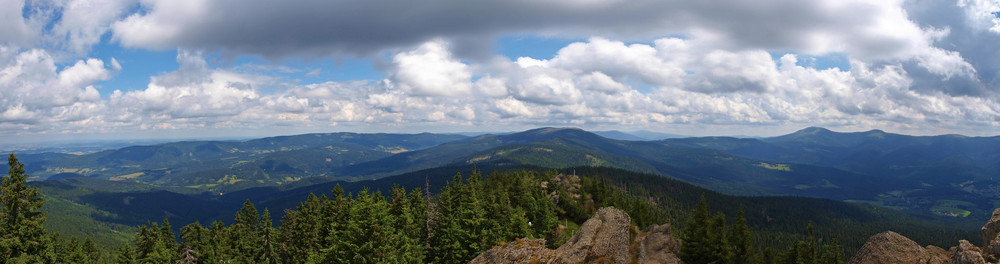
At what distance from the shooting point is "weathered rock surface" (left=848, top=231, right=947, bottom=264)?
29750mm

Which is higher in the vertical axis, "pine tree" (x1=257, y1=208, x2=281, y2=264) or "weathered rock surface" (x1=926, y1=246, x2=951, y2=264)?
"weathered rock surface" (x1=926, y1=246, x2=951, y2=264)

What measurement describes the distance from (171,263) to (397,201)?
33.5 m

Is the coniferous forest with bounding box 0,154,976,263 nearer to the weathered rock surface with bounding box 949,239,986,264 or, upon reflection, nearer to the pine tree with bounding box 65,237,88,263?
the pine tree with bounding box 65,237,88,263

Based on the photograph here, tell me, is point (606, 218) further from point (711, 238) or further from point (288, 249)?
point (288, 249)

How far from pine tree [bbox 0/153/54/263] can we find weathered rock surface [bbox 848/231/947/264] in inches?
2873

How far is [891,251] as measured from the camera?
101 feet

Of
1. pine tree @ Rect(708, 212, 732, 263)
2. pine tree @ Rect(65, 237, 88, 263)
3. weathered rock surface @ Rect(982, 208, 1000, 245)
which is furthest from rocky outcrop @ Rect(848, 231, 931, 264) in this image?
pine tree @ Rect(65, 237, 88, 263)

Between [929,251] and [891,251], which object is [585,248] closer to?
[891,251]

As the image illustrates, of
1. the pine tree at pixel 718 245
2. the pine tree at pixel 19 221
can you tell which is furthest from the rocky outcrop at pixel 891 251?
the pine tree at pixel 19 221

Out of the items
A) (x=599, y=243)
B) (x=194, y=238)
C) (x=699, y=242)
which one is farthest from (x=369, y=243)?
(x=699, y=242)

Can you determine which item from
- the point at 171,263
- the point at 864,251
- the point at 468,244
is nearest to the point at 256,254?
the point at 171,263

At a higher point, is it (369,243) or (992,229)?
(992,229)

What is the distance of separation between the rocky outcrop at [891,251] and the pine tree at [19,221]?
2873 inches

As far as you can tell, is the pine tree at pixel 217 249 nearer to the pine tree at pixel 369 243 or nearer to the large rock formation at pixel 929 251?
the pine tree at pixel 369 243
